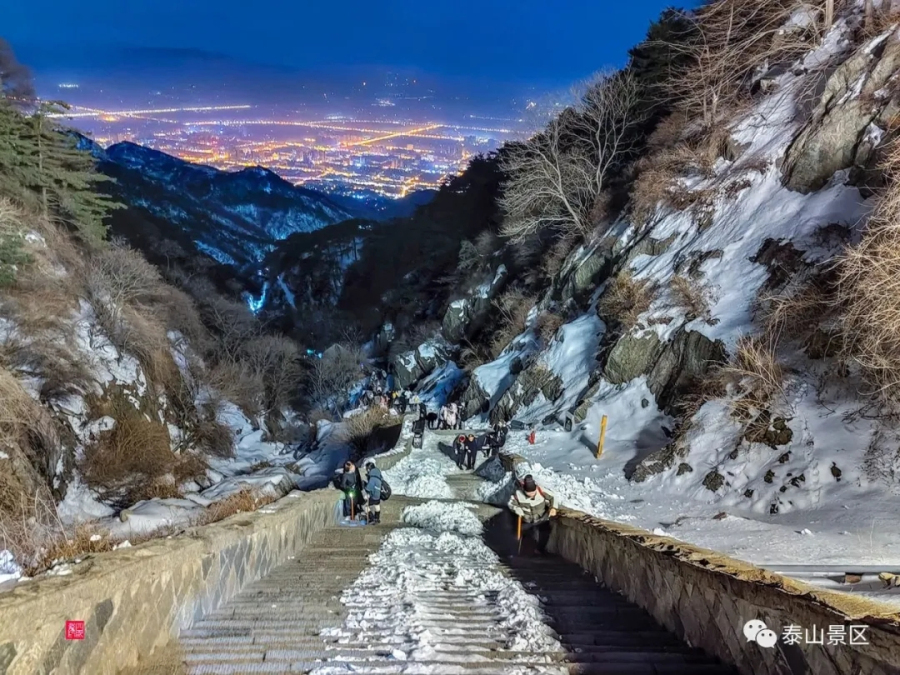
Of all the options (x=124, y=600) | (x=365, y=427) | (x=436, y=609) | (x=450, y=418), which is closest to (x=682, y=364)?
(x=450, y=418)

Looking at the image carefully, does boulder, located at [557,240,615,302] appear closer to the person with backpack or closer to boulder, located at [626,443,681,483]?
boulder, located at [626,443,681,483]

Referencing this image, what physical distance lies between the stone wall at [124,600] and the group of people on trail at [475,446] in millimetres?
11837

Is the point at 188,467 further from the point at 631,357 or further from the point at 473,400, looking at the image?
the point at 631,357

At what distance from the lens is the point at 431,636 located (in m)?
4.19

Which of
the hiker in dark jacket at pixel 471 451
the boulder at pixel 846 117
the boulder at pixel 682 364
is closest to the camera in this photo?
the boulder at pixel 682 364

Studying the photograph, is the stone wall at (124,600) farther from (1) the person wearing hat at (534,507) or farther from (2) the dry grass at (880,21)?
(2) the dry grass at (880,21)

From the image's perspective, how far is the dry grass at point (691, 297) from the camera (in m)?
16.3

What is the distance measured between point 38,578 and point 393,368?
41.3 metres

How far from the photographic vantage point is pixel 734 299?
625 inches

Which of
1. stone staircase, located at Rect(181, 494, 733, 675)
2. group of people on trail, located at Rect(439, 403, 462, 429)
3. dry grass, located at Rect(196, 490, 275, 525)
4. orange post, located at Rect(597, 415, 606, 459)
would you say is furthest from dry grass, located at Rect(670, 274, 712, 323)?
dry grass, located at Rect(196, 490, 275, 525)

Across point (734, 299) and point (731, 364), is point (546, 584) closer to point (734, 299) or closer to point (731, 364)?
point (731, 364)

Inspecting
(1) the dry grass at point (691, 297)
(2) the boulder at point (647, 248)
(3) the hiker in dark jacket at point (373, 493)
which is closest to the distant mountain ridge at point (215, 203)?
(2) the boulder at point (647, 248)

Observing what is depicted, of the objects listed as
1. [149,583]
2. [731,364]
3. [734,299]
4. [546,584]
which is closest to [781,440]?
[731,364]

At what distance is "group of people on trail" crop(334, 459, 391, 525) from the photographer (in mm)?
11828
